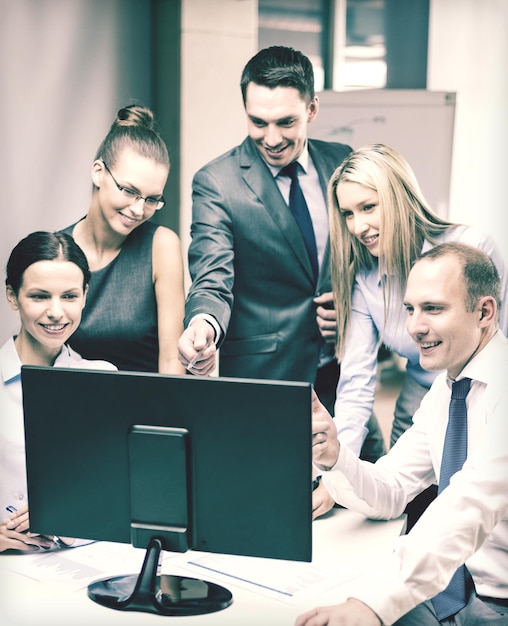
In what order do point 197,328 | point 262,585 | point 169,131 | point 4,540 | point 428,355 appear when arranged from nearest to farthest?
1. point 262,585
2. point 4,540
3. point 428,355
4. point 197,328
5. point 169,131

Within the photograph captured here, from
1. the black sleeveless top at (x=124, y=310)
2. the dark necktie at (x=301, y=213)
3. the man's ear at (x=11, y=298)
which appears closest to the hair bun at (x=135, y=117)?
the black sleeveless top at (x=124, y=310)

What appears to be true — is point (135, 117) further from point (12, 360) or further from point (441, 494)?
point (441, 494)

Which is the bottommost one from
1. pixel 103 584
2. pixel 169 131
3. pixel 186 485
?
pixel 103 584

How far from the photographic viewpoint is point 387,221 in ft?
8.44

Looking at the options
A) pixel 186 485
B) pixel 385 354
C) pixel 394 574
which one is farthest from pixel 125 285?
pixel 394 574

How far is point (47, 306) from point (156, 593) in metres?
1.17

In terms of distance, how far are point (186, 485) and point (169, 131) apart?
1.48 metres

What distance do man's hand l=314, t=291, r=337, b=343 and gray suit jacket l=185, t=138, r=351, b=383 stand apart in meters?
0.02

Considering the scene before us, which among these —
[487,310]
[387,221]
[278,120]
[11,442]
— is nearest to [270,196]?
[278,120]

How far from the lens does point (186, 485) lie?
1.82 metres

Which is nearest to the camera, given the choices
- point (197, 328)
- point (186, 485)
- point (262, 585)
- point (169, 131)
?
point (186, 485)

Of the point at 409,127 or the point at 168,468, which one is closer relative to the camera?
the point at 168,468

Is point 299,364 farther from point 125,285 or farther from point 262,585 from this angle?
point 262,585

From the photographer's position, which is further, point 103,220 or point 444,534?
point 103,220
